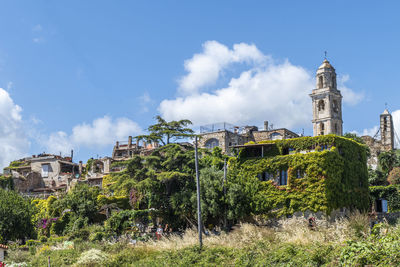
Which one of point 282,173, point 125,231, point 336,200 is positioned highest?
point 282,173

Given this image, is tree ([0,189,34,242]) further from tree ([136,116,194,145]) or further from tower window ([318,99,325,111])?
tower window ([318,99,325,111])

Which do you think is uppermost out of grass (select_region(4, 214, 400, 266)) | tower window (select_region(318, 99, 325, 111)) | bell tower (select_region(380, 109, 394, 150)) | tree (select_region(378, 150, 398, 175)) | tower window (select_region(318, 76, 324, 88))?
tower window (select_region(318, 76, 324, 88))

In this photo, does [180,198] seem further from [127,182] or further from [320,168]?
[320,168]

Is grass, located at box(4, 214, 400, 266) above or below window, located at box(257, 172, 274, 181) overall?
below

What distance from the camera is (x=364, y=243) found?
13336 mm

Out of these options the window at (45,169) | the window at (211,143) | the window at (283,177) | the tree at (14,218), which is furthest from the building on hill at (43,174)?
the window at (283,177)

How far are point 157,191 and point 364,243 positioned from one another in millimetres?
22690

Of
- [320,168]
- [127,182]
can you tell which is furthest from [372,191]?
[127,182]

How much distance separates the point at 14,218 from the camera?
3631 cm

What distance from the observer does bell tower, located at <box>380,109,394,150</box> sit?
74.1 m

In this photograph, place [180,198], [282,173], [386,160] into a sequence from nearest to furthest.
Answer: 1. [180,198]
2. [282,173]
3. [386,160]

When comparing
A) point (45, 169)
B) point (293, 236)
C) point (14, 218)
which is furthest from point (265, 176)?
point (45, 169)

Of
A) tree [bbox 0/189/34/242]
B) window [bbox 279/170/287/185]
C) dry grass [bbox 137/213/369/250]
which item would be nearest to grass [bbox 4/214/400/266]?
dry grass [bbox 137/213/369/250]

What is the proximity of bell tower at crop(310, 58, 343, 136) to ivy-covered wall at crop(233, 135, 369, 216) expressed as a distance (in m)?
30.8
